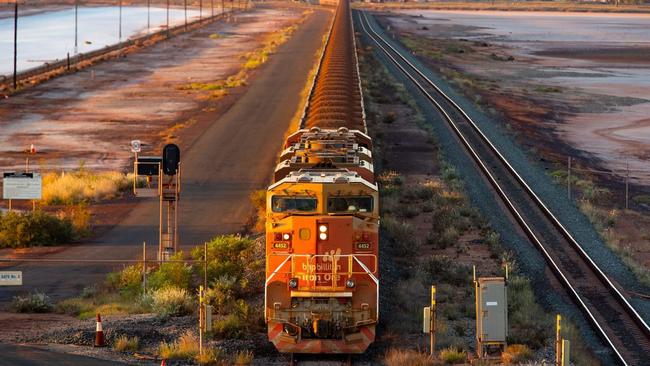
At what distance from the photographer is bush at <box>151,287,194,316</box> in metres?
23.4

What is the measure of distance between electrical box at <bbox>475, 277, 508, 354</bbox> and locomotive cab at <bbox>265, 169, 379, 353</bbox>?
194 centimetres

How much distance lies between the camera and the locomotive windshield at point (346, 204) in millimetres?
20828

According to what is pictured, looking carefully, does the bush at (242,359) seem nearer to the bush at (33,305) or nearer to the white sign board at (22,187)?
the bush at (33,305)

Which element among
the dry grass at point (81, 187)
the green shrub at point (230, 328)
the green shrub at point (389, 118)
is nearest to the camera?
the green shrub at point (230, 328)

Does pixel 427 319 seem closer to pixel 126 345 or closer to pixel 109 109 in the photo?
pixel 126 345

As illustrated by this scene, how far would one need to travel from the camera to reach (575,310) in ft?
85.0

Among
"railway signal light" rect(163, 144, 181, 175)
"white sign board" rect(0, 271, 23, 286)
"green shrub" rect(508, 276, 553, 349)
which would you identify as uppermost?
"railway signal light" rect(163, 144, 181, 175)

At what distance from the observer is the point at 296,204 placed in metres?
21.0

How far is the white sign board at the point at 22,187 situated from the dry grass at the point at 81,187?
6697mm

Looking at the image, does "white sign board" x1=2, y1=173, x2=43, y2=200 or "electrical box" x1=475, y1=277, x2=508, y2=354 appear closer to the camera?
"electrical box" x1=475, y1=277, x2=508, y2=354

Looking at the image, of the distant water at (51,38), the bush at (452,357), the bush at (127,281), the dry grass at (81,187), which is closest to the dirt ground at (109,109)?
the dry grass at (81,187)

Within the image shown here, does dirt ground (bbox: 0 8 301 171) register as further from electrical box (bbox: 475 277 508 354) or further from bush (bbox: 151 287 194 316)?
electrical box (bbox: 475 277 508 354)

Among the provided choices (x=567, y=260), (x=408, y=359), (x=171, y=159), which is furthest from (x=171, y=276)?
(x=567, y=260)

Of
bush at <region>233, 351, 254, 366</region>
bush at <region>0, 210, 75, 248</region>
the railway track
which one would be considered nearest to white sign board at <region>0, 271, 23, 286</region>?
bush at <region>233, 351, 254, 366</region>
